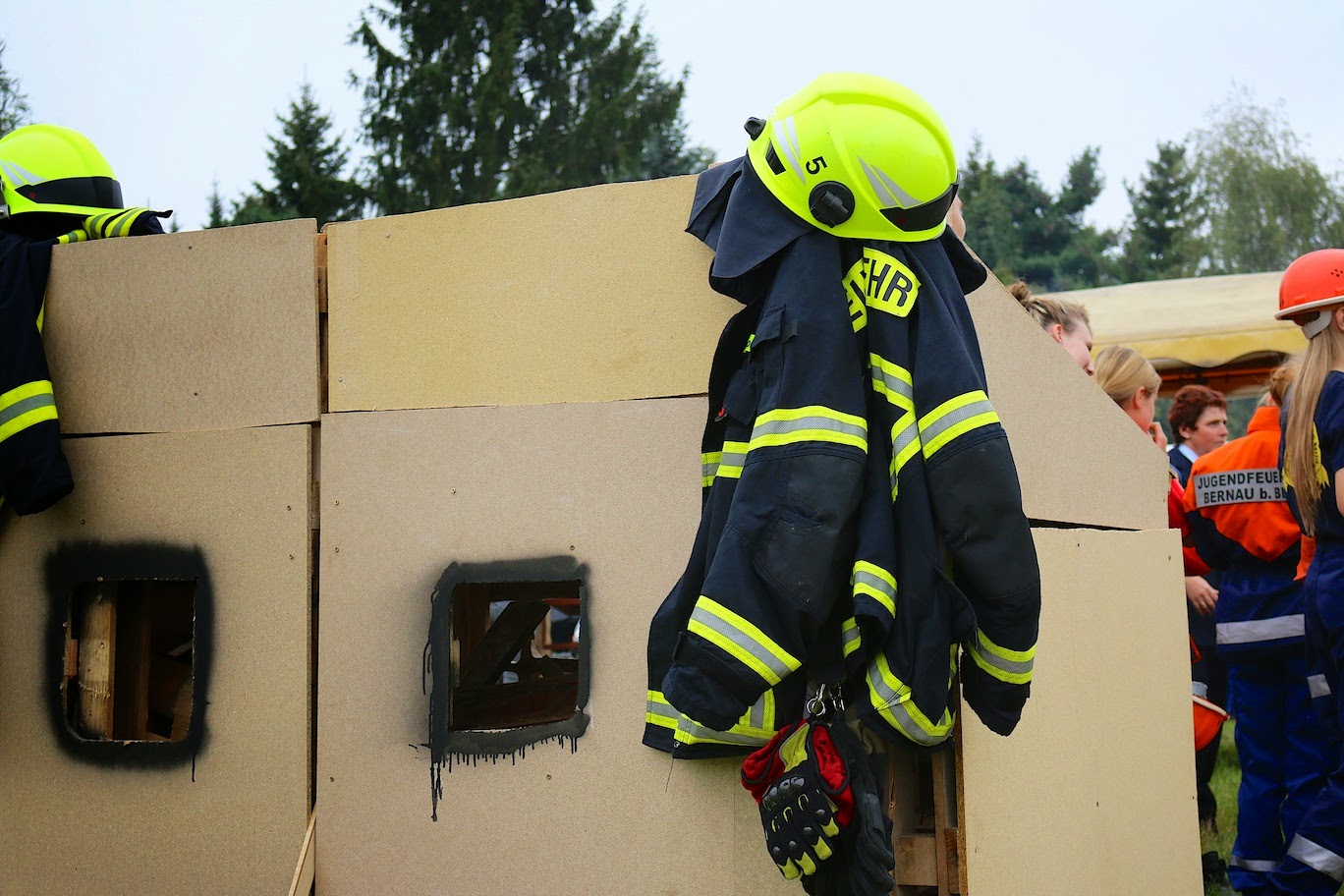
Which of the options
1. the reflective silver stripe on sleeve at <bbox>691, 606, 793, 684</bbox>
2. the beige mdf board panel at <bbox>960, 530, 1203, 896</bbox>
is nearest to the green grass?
the beige mdf board panel at <bbox>960, 530, 1203, 896</bbox>

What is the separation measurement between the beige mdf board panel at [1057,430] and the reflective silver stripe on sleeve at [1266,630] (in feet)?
2.73

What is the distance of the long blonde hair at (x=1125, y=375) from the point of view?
489cm

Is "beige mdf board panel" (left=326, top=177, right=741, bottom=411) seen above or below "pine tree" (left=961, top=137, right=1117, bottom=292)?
below

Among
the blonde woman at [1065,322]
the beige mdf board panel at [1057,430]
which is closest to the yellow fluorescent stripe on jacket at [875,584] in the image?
the beige mdf board panel at [1057,430]

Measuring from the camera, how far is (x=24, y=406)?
3.18 m

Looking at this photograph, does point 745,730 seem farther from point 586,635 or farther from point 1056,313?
point 1056,313

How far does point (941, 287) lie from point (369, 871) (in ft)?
6.57

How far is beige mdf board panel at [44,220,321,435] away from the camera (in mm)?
3145

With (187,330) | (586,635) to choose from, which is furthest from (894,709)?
(187,330)

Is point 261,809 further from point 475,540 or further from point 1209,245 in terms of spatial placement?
point 1209,245

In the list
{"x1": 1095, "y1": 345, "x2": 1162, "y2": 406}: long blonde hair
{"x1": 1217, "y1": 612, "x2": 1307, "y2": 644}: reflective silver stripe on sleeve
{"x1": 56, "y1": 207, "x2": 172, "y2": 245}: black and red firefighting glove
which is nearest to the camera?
{"x1": 56, "y1": 207, "x2": 172, "y2": 245}: black and red firefighting glove

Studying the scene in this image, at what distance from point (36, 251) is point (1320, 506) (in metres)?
3.99

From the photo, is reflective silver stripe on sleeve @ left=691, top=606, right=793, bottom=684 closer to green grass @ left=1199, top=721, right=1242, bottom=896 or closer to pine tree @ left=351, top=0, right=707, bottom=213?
green grass @ left=1199, top=721, right=1242, bottom=896

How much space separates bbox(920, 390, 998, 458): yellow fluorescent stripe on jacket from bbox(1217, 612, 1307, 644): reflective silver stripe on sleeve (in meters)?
2.83
